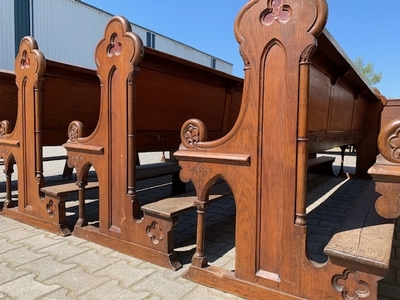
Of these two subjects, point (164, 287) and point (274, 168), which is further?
point (164, 287)

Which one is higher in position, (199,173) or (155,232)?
(199,173)

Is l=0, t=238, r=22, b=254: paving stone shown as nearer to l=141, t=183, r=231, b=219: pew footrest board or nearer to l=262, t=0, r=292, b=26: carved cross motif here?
l=141, t=183, r=231, b=219: pew footrest board

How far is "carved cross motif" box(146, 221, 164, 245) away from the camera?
258cm

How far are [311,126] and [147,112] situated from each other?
1601 mm

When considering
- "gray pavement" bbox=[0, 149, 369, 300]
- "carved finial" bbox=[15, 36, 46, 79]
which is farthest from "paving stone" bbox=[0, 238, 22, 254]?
"carved finial" bbox=[15, 36, 46, 79]

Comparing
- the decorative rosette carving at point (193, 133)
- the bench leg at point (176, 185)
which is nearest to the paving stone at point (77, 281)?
the decorative rosette carving at point (193, 133)

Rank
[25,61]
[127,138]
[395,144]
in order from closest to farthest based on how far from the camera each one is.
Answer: [395,144] → [127,138] → [25,61]

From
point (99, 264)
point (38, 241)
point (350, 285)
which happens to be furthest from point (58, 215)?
point (350, 285)

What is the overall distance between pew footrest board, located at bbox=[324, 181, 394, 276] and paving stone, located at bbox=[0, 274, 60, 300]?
177cm

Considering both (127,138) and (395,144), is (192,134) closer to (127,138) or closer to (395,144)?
(127,138)

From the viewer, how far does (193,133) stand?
7.96 feet

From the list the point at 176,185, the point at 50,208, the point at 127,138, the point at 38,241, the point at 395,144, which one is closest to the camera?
the point at 395,144

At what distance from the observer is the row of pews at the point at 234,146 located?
6.17 ft

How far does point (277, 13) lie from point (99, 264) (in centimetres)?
218
